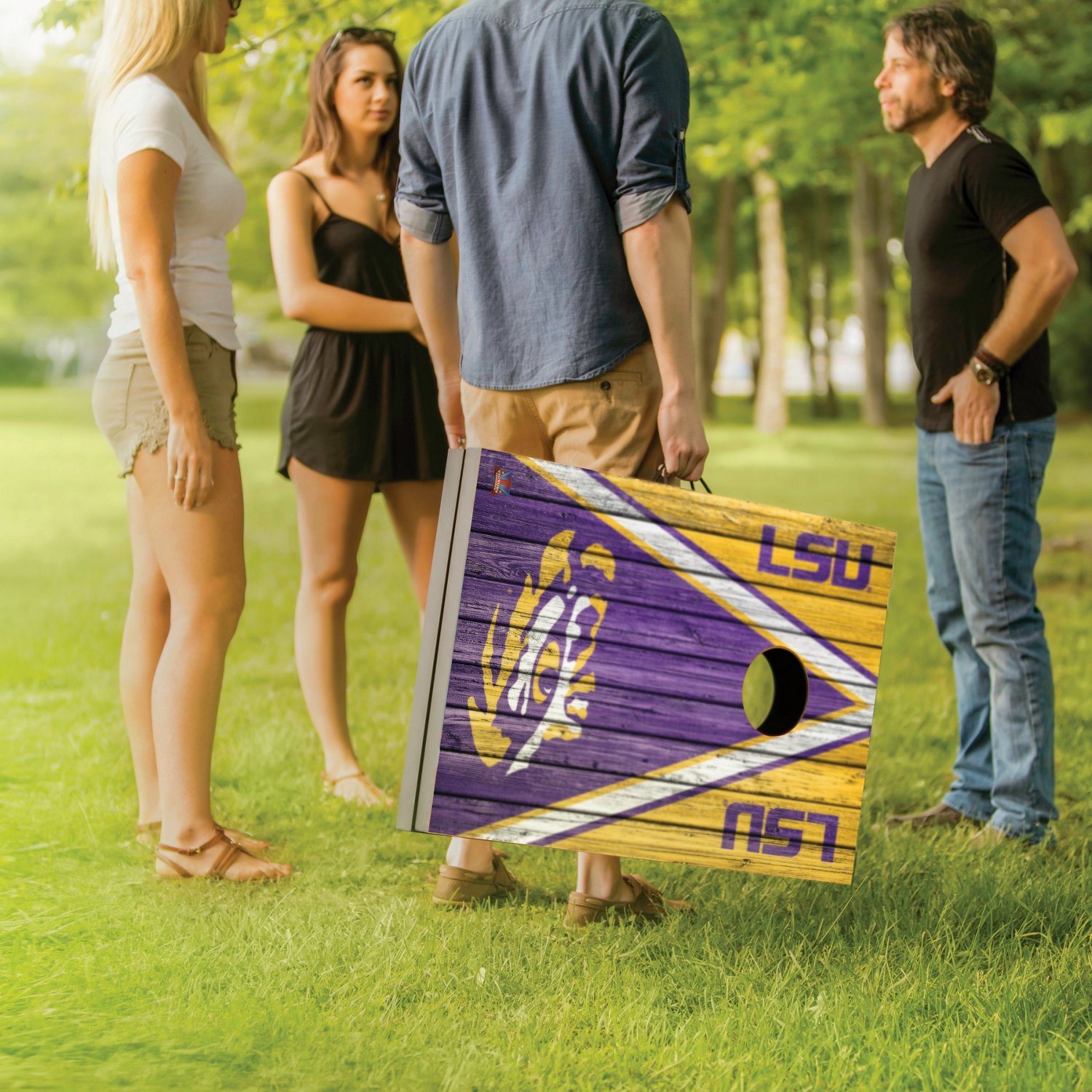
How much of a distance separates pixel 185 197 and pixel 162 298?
1.13ft

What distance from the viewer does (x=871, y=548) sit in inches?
120

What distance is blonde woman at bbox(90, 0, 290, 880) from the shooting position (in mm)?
3420

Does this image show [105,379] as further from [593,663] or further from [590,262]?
[593,663]

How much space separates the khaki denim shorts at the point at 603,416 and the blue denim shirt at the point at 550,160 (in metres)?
0.04

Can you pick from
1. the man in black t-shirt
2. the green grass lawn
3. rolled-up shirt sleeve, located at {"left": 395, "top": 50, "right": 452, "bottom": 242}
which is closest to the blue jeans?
the man in black t-shirt

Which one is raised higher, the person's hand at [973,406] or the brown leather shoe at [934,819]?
the person's hand at [973,406]

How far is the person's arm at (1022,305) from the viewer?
3791mm

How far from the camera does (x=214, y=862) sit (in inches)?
140

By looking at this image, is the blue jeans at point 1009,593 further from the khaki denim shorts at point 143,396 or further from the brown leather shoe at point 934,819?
the khaki denim shorts at point 143,396

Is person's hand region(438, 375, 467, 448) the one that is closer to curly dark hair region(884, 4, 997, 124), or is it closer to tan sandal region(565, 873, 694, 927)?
tan sandal region(565, 873, 694, 927)

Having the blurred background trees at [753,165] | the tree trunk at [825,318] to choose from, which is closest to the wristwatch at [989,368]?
the blurred background trees at [753,165]

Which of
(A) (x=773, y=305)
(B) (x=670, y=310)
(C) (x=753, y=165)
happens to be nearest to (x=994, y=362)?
(B) (x=670, y=310)

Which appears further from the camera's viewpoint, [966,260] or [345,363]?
[345,363]

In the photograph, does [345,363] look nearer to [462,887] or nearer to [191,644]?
[191,644]
